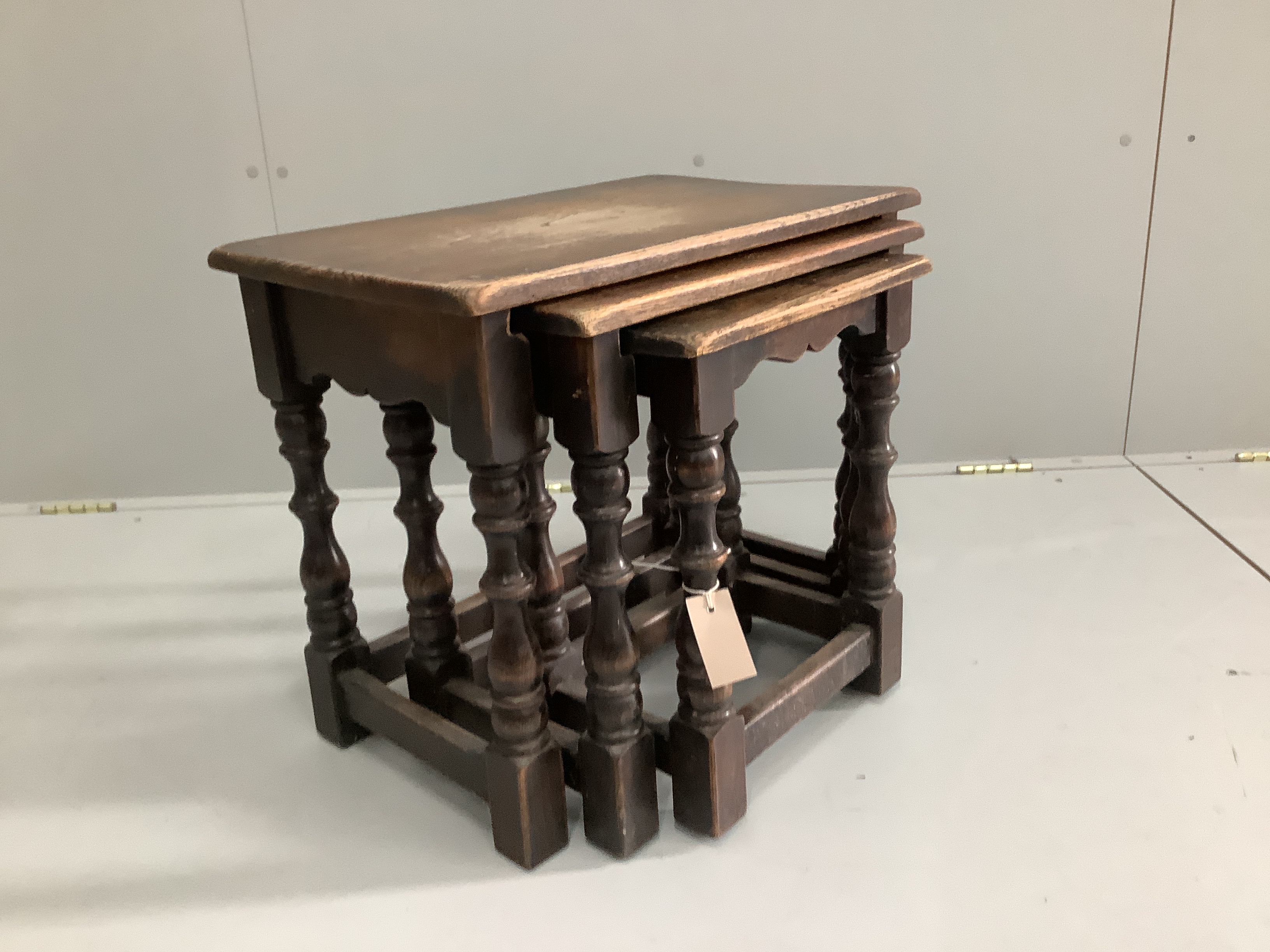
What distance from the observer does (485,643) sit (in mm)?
1261

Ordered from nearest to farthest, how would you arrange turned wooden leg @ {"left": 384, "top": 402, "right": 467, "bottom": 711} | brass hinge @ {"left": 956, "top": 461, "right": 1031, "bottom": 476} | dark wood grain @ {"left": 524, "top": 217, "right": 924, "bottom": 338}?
dark wood grain @ {"left": 524, "top": 217, "right": 924, "bottom": 338} → turned wooden leg @ {"left": 384, "top": 402, "right": 467, "bottom": 711} → brass hinge @ {"left": 956, "top": 461, "right": 1031, "bottom": 476}

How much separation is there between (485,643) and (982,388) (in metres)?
1.10

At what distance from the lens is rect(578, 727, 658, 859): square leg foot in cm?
96

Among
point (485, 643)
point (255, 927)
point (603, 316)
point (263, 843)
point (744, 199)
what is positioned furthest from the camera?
point (485, 643)

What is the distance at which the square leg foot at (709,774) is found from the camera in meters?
0.98

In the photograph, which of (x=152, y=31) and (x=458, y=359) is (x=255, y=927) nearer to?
(x=458, y=359)

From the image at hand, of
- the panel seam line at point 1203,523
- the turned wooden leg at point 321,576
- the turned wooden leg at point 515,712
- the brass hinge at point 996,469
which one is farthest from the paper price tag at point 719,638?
the brass hinge at point 996,469

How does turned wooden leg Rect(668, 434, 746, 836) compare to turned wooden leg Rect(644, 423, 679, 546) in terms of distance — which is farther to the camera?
turned wooden leg Rect(644, 423, 679, 546)

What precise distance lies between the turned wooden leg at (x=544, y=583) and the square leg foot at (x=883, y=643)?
1.15 ft

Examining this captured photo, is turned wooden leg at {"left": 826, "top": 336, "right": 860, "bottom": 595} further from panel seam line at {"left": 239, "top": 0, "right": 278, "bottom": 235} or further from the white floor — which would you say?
panel seam line at {"left": 239, "top": 0, "right": 278, "bottom": 235}

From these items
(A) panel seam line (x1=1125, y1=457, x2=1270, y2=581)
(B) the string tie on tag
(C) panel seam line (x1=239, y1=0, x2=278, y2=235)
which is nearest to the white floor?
(A) panel seam line (x1=1125, y1=457, x2=1270, y2=581)

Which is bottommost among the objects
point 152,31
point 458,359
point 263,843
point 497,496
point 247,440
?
point 263,843

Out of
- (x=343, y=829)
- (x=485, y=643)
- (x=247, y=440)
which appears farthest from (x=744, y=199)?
(x=247, y=440)

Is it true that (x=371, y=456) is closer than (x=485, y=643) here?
No
